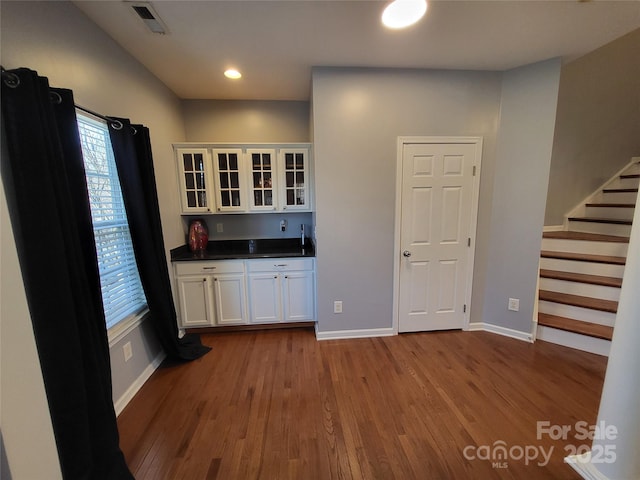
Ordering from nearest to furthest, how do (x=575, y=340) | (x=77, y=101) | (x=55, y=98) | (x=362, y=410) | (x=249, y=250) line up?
1. (x=55, y=98)
2. (x=77, y=101)
3. (x=362, y=410)
4. (x=575, y=340)
5. (x=249, y=250)

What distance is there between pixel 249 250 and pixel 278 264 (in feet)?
1.95

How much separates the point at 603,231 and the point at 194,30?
4.74 meters

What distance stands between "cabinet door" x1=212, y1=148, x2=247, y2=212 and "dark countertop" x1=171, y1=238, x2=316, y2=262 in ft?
1.66

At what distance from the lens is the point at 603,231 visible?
3.12 m

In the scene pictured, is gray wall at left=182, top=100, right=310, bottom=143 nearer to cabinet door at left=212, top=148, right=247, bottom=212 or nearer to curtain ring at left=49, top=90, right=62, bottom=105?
cabinet door at left=212, top=148, right=247, bottom=212

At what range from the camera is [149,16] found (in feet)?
5.24

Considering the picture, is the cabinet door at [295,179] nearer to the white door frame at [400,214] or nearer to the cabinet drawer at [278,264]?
the cabinet drawer at [278,264]

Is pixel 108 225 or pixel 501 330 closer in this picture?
pixel 108 225

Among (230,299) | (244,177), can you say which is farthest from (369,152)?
(230,299)

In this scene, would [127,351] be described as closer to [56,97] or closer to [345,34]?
[56,97]

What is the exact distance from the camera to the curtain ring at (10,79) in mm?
1031

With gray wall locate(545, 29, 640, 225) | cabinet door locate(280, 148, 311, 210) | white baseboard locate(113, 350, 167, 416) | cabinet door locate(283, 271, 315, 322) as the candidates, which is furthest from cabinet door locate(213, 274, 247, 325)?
gray wall locate(545, 29, 640, 225)

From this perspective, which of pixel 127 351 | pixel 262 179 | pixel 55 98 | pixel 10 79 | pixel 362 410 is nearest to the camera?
pixel 10 79

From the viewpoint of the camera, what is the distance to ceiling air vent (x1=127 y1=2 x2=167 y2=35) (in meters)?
1.50
